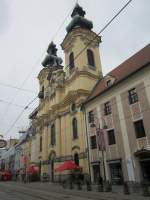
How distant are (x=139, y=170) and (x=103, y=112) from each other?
8.25m

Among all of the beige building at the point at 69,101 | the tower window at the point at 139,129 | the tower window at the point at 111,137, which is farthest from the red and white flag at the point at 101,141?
the beige building at the point at 69,101

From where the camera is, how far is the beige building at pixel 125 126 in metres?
21.0

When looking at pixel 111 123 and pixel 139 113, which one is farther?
pixel 111 123

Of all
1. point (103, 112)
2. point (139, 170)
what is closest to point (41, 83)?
point (103, 112)

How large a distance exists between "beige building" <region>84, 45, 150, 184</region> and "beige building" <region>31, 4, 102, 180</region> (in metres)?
4.68

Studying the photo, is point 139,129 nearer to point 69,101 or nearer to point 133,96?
point 133,96

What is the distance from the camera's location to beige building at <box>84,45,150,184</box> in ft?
69.1

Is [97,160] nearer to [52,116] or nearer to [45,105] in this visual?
[52,116]

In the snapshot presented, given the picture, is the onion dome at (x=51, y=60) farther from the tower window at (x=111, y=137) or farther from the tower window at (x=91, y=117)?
the tower window at (x=111, y=137)

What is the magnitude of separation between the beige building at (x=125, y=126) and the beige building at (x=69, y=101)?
4.68 meters

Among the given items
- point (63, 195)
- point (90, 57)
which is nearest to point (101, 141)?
point (63, 195)

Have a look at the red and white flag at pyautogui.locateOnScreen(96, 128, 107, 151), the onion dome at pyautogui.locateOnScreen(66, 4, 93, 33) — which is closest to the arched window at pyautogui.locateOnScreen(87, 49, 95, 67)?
the onion dome at pyautogui.locateOnScreen(66, 4, 93, 33)

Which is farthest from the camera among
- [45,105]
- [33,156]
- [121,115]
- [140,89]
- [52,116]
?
[33,156]

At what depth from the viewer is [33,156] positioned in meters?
48.0
